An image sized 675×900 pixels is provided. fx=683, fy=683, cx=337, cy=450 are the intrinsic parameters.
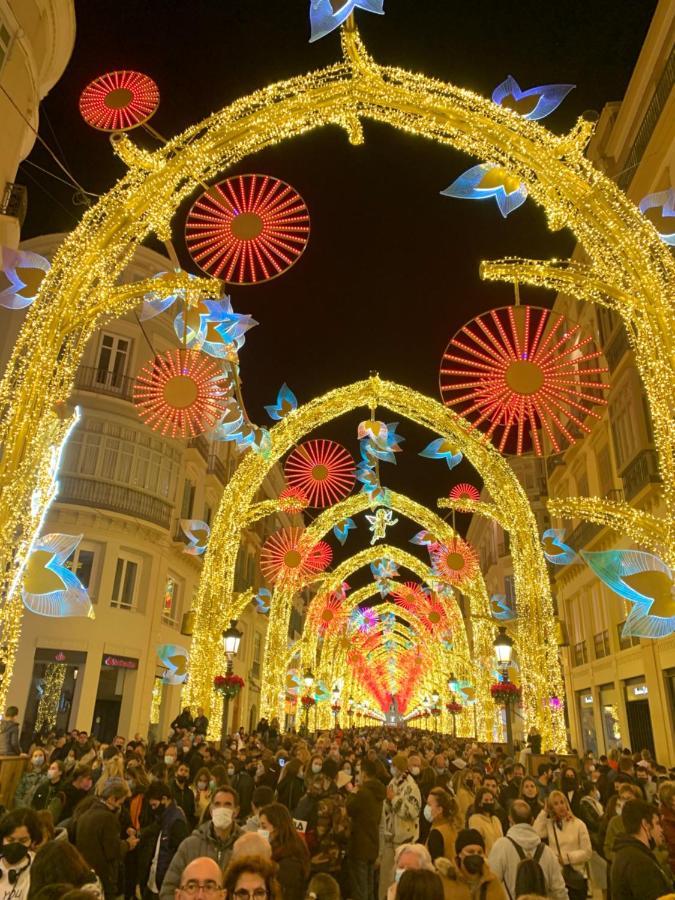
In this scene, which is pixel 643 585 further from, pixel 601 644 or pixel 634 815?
pixel 601 644

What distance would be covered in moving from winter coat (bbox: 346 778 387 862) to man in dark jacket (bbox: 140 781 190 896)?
65.8 inches

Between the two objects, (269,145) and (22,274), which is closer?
(22,274)

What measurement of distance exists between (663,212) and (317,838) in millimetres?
7995

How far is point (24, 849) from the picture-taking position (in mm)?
4281

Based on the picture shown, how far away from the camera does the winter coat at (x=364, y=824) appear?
693 cm

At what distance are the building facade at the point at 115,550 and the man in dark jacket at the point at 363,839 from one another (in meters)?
14.1

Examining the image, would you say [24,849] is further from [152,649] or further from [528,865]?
[152,649]

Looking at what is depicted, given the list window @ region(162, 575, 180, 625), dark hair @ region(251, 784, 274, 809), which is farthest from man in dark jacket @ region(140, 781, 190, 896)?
window @ region(162, 575, 180, 625)

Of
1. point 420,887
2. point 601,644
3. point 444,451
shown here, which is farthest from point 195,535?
point 420,887

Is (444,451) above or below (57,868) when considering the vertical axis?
above

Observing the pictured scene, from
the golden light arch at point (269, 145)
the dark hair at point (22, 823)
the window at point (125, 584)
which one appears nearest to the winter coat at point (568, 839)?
the golden light arch at point (269, 145)

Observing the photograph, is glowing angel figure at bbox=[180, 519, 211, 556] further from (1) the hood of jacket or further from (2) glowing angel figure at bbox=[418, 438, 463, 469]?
(1) the hood of jacket

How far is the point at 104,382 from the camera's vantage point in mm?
23953

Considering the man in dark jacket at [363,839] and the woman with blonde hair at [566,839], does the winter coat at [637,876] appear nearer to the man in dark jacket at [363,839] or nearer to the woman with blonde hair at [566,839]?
the woman with blonde hair at [566,839]
